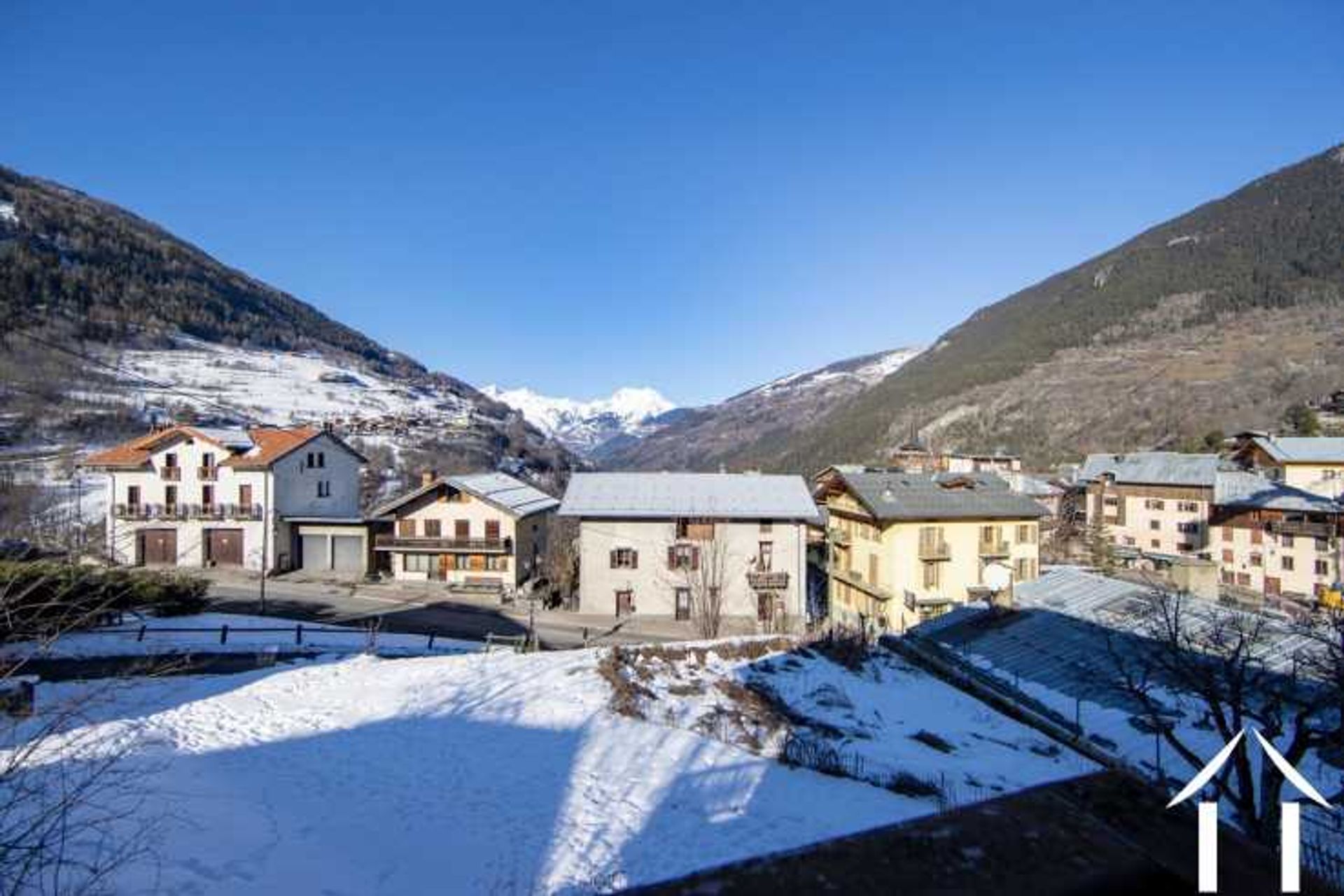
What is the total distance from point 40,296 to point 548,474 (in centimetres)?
8881

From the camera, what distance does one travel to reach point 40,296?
109m

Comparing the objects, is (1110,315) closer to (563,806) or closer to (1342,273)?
(1342,273)

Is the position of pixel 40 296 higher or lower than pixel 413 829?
higher

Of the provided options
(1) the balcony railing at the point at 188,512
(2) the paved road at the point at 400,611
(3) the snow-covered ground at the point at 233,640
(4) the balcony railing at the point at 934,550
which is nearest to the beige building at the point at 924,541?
(4) the balcony railing at the point at 934,550

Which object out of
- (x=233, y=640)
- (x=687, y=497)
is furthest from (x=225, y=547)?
(x=687, y=497)

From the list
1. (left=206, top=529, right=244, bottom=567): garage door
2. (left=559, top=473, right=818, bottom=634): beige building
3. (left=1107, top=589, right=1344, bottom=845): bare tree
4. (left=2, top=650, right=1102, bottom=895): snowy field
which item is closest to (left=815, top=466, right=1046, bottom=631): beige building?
(left=559, top=473, right=818, bottom=634): beige building

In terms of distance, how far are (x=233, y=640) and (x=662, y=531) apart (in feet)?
63.5

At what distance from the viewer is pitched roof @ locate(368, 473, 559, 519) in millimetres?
38656

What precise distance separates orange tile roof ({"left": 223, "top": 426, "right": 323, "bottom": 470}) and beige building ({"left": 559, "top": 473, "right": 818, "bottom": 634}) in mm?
18841

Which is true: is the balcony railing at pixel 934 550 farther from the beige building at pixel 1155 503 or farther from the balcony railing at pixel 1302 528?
the beige building at pixel 1155 503

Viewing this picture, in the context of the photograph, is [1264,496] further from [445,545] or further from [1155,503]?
[445,545]

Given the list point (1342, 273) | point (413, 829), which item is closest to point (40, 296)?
point (413, 829)

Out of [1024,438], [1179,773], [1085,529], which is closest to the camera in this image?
[1179,773]

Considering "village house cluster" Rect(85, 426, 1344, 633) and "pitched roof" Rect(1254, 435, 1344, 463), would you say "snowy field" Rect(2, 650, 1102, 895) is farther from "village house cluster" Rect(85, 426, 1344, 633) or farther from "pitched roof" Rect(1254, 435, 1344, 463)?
"pitched roof" Rect(1254, 435, 1344, 463)
